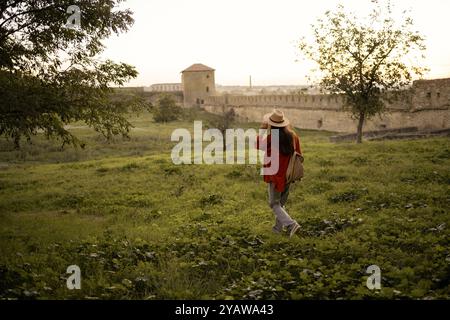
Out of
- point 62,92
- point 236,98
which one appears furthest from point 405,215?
point 236,98

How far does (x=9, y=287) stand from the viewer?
540 cm

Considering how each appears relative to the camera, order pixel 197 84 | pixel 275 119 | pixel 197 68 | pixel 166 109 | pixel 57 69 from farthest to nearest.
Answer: pixel 197 68, pixel 197 84, pixel 166 109, pixel 57 69, pixel 275 119

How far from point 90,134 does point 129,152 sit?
10.4 m

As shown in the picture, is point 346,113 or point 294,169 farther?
point 346,113

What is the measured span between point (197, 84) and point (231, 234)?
240 ft

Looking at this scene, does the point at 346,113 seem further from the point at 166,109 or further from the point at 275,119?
the point at 275,119

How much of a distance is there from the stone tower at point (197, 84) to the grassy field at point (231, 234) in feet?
213

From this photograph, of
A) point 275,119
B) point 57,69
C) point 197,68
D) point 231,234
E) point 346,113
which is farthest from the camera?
point 197,68

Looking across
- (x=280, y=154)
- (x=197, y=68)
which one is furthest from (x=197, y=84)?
(x=280, y=154)

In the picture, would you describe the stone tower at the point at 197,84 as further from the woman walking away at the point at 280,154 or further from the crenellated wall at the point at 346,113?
the woman walking away at the point at 280,154

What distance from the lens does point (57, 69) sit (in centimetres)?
1083

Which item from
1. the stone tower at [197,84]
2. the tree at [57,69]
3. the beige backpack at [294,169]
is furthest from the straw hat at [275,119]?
the stone tower at [197,84]

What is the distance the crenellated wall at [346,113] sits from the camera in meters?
27.4
